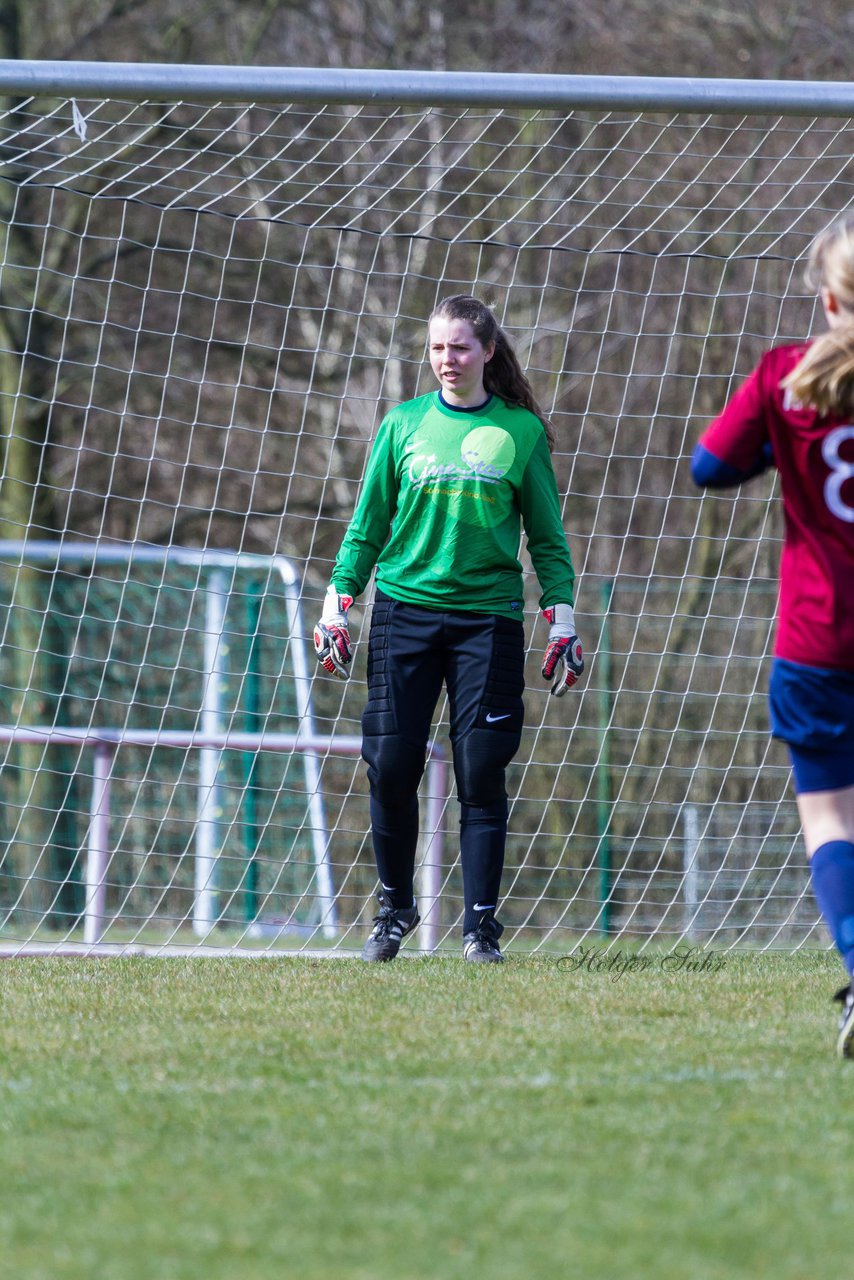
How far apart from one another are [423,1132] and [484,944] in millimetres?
2205

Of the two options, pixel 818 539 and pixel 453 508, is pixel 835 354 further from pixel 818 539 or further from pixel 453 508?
pixel 453 508

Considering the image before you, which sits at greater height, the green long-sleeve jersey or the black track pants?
the green long-sleeve jersey

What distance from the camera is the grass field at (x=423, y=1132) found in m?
2.06

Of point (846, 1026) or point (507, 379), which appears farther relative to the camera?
point (507, 379)

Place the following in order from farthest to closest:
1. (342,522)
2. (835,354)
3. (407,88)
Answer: (342,522) → (407,88) → (835,354)

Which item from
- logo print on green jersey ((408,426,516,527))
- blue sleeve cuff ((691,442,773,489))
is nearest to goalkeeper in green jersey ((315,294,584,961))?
logo print on green jersey ((408,426,516,527))

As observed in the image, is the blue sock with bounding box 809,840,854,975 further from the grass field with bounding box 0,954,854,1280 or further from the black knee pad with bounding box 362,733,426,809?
the black knee pad with bounding box 362,733,426,809

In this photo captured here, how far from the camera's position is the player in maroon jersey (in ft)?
10.2

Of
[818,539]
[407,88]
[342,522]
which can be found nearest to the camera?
[818,539]

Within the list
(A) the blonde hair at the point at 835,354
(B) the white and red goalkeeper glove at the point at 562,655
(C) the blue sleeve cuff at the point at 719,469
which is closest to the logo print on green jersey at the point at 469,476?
(B) the white and red goalkeeper glove at the point at 562,655

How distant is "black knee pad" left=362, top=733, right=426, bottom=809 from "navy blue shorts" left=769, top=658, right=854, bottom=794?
1.62 m

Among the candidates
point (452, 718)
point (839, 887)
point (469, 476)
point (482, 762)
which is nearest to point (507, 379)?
point (469, 476)

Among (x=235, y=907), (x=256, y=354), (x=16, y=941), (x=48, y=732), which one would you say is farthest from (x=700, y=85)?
(x=256, y=354)

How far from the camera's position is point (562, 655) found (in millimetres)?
4754
